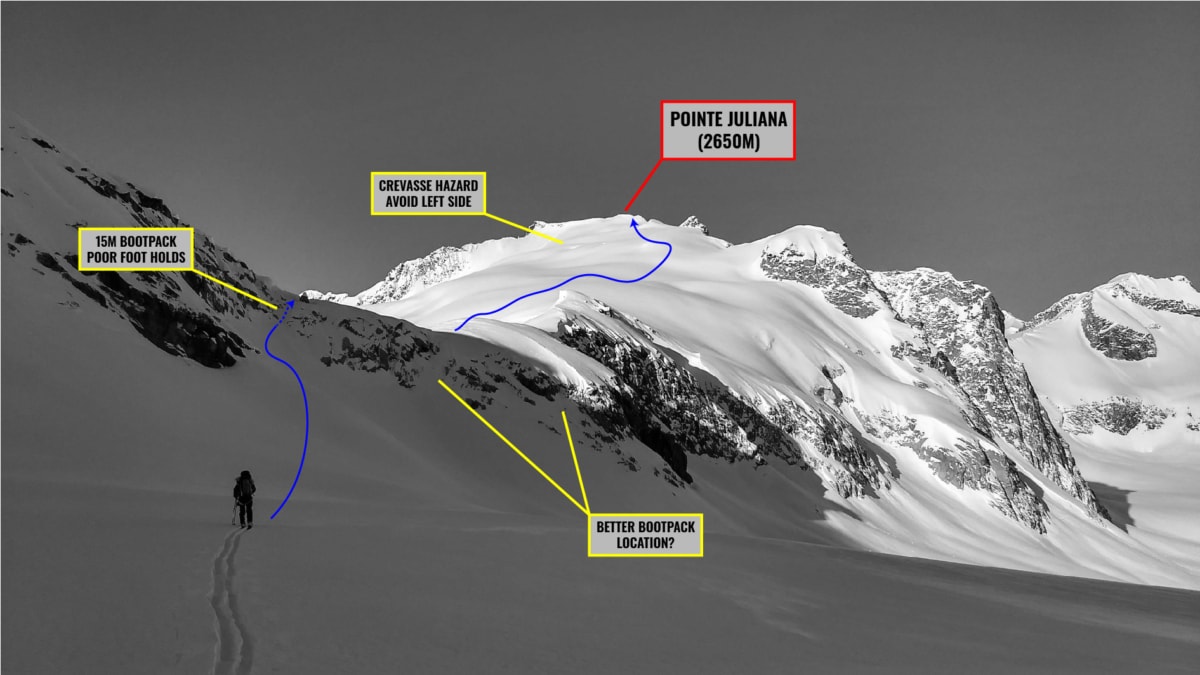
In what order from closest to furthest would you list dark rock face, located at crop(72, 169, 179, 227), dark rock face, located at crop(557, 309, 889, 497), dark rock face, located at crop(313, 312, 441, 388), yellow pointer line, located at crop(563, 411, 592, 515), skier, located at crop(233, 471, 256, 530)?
skier, located at crop(233, 471, 256, 530), dark rock face, located at crop(72, 169, 179, 227), yellow pointer line, located at crop(563, 411, 592, 515), dark rock face, located at crop(313, 312, 441, 388), dark rock face, located at crop(557, 309, 889, 497)

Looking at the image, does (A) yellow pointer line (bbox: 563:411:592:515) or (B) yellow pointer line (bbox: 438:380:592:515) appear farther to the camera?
(A) yellow pointer line (bbox: 563:411:592:515)

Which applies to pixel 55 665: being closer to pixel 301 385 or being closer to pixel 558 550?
pixel 558 550

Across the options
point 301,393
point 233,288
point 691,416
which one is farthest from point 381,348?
point 691,416

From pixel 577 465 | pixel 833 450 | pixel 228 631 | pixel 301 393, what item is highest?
pixel 301 393

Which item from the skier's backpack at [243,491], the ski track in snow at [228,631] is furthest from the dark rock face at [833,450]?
the ski track in snow at [228,631]

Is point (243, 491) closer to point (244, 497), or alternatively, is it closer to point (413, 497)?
point (244, 497)

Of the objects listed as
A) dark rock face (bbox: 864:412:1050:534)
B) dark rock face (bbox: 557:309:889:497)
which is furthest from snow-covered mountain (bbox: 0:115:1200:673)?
dark rock face (bbox: 864:412:1050:534)

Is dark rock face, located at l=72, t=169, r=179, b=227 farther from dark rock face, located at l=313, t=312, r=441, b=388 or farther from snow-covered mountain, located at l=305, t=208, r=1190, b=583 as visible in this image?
snow-covered mountain, located at l=305, t=208, r=1190, b=583
